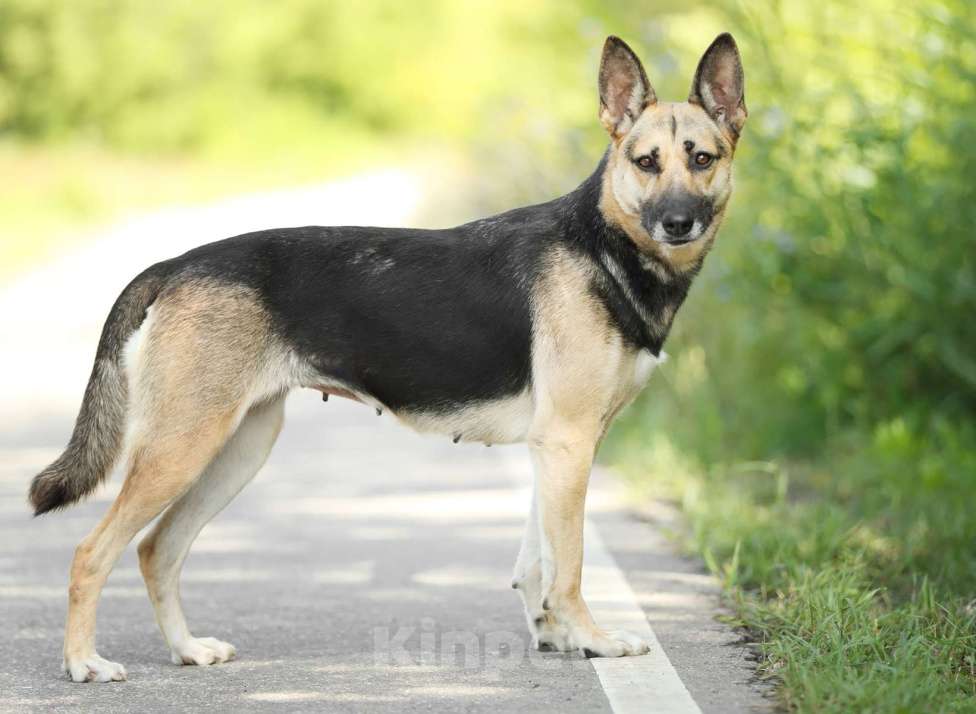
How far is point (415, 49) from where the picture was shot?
56.6m

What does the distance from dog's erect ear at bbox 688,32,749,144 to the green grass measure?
1698 millimetres

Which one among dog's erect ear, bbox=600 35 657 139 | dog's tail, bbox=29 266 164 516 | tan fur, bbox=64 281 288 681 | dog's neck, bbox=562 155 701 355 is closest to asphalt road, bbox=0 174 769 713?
tan fur, bbox=64 281 288 681

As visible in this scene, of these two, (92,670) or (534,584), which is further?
(534,584)

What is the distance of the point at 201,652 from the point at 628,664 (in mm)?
1448

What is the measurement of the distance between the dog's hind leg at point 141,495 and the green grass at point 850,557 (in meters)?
2.00

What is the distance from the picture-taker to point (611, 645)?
500cm

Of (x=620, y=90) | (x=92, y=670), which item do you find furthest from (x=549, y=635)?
(x=620, y=90)

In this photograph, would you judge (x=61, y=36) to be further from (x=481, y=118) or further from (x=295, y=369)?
(x=295, y=369)

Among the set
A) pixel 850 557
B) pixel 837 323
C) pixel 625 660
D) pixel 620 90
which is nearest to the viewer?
pixel 625 660

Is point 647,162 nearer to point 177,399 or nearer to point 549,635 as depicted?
point 549,635

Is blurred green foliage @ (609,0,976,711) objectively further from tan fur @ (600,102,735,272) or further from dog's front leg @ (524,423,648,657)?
tan fur @ (600,102,735,272)

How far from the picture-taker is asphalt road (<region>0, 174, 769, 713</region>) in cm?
460

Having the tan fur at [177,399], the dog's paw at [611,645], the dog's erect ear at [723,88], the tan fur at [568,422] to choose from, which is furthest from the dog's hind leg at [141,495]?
the dog's erect ear at [723,88]

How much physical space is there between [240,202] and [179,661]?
26.4 metres
